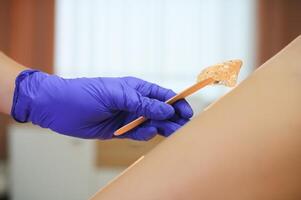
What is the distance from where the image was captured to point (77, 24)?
95.4 inches

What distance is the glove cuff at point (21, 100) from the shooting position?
0.88 m

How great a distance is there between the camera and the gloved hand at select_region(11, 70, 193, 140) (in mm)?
858

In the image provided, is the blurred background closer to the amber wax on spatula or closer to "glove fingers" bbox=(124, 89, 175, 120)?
"glove fingers" bbox=(124, 89, 175, 120)

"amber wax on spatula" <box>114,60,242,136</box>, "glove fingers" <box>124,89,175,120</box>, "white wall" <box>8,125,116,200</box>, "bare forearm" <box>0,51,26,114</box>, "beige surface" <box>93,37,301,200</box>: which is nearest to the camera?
"beige surface" <box>93,37,301,200</box>

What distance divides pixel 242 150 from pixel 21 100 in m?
0.63

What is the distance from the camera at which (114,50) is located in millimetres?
2420

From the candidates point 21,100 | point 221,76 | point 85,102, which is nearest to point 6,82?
point 21,100

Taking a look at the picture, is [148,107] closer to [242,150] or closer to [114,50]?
[242,150]

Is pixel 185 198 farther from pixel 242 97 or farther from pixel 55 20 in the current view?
pixel 55 20

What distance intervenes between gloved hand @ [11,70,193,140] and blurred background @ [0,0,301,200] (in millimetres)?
1329

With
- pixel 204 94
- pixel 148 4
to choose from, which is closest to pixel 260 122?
pixel 204 94

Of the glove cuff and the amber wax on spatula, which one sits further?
the glove cuff

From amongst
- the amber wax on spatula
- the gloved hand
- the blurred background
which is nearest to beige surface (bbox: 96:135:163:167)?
the blurred background

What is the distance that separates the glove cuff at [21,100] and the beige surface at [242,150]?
506 millimetres
